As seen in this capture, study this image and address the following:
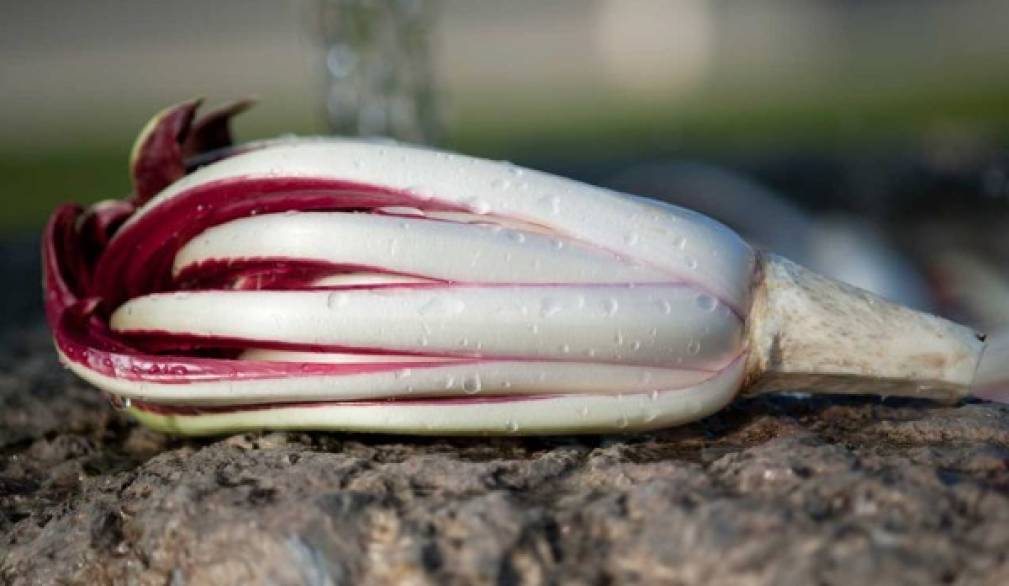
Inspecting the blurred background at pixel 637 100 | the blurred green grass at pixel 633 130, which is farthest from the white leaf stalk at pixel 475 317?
the blurred green grass at pixel 633 130

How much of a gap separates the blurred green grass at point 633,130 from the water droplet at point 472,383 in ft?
17.8

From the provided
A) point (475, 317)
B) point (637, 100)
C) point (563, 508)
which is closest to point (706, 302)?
point (475, 317)

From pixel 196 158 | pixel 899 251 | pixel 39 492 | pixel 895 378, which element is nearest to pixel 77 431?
pixel 39 492

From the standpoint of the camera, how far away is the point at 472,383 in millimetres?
1969

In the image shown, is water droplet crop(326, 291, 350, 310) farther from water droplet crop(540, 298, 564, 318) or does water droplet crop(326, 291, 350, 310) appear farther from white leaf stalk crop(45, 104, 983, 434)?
water droplet crop(540, 298, 564, 318)

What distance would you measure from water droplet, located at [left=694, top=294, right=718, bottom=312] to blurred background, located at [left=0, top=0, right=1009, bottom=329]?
2.73 meters

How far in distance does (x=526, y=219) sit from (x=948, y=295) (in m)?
3.25

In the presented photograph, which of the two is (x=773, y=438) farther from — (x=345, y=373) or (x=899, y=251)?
(x=899, y=251)

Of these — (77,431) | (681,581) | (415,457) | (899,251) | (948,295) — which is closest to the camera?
(681,581)

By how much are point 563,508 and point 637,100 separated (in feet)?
45.0

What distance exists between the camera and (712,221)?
210 cm

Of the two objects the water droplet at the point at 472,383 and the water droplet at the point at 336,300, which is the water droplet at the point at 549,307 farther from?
the water droplet at the point at 336,300

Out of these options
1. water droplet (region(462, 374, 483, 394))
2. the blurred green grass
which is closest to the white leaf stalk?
water droplet (region(462, 374, 483, 394))

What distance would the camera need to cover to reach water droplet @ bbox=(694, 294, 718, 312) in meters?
1.97
